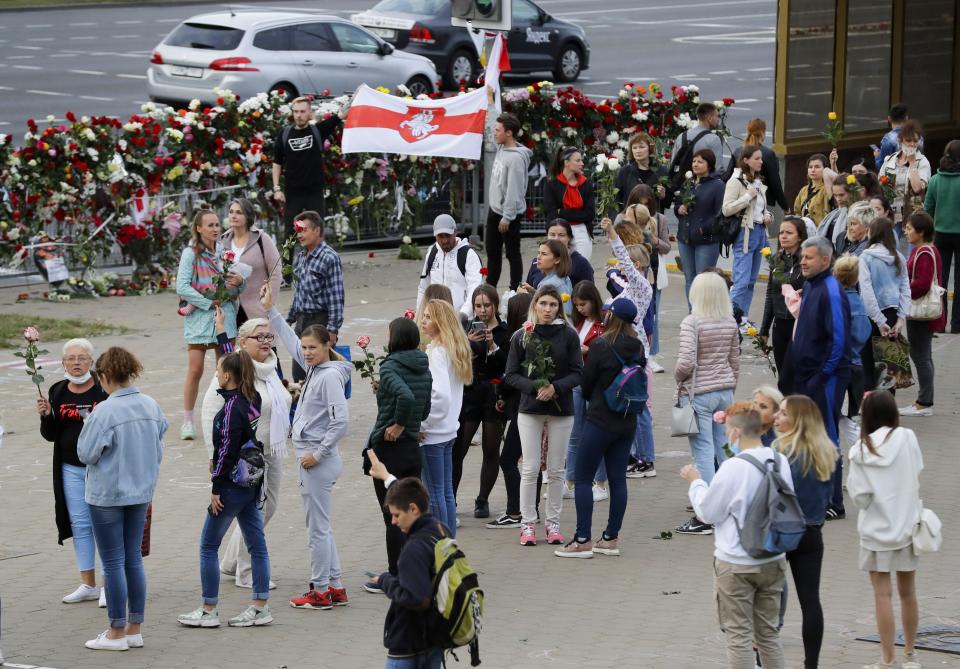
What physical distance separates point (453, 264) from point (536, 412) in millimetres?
2476

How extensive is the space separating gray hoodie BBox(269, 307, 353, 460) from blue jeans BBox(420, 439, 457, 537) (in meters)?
0.66

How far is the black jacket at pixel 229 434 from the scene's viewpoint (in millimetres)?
8164

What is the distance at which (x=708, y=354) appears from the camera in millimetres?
9812

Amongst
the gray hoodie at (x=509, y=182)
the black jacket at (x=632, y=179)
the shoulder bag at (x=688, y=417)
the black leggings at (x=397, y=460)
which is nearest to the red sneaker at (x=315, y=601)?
the black leggings at (x=397, y=460)

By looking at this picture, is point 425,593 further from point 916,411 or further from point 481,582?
point 916,411

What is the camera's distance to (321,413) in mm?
8656

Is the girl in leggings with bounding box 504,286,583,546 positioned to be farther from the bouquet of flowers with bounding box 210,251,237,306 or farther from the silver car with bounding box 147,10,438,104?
the silver car with bounding box 147,10,438,104

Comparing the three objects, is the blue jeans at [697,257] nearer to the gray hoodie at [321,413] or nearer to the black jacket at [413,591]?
the gray hoodie at [321,413]

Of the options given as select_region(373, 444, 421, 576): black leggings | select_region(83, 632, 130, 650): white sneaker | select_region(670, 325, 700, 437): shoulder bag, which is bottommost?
select_region(83, 632, 130, 650): white sneaker

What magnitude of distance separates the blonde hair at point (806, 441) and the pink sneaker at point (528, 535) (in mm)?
2510

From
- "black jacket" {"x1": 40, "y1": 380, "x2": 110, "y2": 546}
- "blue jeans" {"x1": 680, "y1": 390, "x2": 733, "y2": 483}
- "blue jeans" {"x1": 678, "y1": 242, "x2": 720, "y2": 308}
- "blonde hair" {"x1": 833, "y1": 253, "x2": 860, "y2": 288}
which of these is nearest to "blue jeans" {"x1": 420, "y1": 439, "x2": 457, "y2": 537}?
"blue jeans" {"x1": 680, "y1": 390, "x2": 733, "y2": 483}

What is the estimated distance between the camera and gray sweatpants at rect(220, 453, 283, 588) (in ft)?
28.7

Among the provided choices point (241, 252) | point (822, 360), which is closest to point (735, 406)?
point (822, 360)

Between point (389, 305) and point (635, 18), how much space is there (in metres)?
27.9
